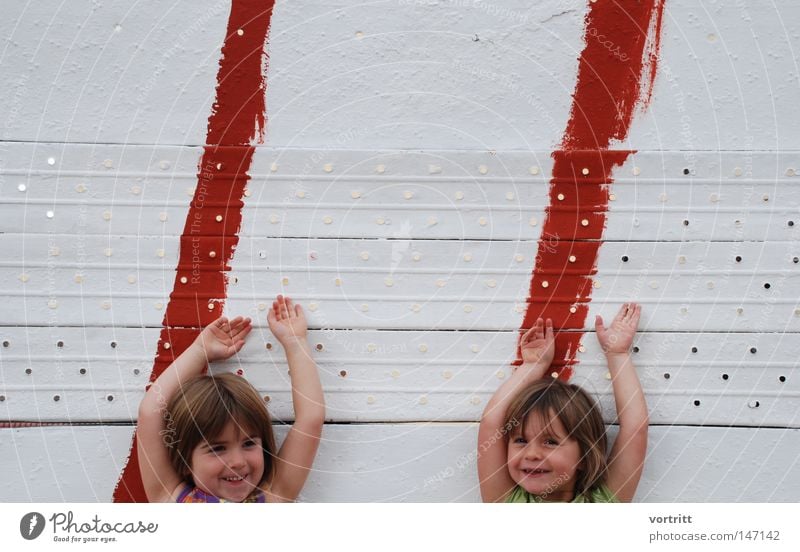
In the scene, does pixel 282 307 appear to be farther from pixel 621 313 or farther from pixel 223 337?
pixel 621 313

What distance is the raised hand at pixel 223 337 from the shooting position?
0.99 meters

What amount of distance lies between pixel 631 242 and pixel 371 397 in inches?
14.9

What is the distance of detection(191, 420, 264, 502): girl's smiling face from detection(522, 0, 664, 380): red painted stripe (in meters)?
0.37

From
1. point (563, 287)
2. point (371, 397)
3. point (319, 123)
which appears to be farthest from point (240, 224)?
point (563, 287)

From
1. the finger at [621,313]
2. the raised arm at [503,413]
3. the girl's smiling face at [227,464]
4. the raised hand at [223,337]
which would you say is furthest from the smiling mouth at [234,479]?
the finger at [621,313]

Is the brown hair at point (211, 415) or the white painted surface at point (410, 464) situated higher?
the brown hair at point (211, 415)

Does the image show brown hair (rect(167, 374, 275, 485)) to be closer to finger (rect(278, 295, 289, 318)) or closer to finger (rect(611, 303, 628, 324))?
finger (rect(278, 295, 289, 318))

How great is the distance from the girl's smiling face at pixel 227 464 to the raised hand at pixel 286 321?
0.41 feet

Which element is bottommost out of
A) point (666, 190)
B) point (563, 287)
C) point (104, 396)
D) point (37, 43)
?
point (104, 396)

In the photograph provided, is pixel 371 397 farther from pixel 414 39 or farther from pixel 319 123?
pixel 414 39

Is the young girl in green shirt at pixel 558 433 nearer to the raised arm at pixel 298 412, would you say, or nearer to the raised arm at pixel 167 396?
the raised arm at pixel 298 412

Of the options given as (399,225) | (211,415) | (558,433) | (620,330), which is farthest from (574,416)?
(211,415)

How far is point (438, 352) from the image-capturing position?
1.02m

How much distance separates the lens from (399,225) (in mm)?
1021
